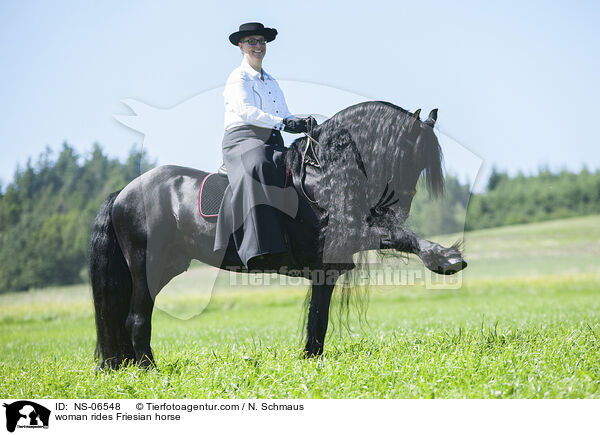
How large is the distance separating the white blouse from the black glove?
0.21ft

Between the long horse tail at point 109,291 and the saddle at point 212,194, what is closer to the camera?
the saddle at point 212,194

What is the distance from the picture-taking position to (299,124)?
191 inches

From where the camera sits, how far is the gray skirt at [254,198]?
4711 millimetres

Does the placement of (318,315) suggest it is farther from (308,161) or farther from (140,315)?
(140,315)

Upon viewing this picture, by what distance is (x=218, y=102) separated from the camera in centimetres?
547

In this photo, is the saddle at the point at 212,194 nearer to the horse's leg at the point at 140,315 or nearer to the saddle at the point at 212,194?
the saddle at the point at 212,194

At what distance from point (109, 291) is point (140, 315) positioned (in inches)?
21.6

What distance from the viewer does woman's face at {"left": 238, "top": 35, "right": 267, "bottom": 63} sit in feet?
16.6

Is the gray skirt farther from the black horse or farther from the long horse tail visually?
the long horse tail

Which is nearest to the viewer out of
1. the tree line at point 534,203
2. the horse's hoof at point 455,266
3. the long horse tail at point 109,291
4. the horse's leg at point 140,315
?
the horse's hoof at point 455,266

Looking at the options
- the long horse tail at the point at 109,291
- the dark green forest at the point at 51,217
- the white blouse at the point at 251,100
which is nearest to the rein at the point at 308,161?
the white blouse at the point at 251,100
